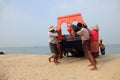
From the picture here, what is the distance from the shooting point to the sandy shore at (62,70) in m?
12.9

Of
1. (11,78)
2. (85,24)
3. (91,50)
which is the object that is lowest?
(11,78)

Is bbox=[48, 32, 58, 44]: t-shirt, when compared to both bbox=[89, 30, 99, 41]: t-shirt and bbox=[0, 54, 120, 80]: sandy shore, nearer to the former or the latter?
bbox=[0, 54, 120, 80]: sandy shore

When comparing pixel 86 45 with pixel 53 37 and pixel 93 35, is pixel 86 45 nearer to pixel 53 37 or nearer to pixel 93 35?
pixel 93 35

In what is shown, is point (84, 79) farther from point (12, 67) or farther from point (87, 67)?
point (12, 67)

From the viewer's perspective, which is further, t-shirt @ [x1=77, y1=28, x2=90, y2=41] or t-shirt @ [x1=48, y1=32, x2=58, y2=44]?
t-shirt @ [x1=48, y1=32, x2=58, y2=44]

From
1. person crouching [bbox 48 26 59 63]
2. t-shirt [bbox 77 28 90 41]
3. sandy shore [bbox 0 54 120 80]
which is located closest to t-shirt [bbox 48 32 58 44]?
person crouching [bbox 48 26 59 63]

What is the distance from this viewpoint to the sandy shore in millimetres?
12867

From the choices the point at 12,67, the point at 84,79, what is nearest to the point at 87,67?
the point at 84,79

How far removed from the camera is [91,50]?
15.2 m

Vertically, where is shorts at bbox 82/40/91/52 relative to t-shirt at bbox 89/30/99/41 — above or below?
below

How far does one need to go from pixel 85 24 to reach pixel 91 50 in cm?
128

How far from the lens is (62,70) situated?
46.0 feet

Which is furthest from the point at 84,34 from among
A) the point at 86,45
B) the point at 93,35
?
the point at 93,35

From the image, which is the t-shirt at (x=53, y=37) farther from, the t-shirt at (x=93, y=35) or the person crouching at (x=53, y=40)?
the t-shirt at (x=93, y=35)
